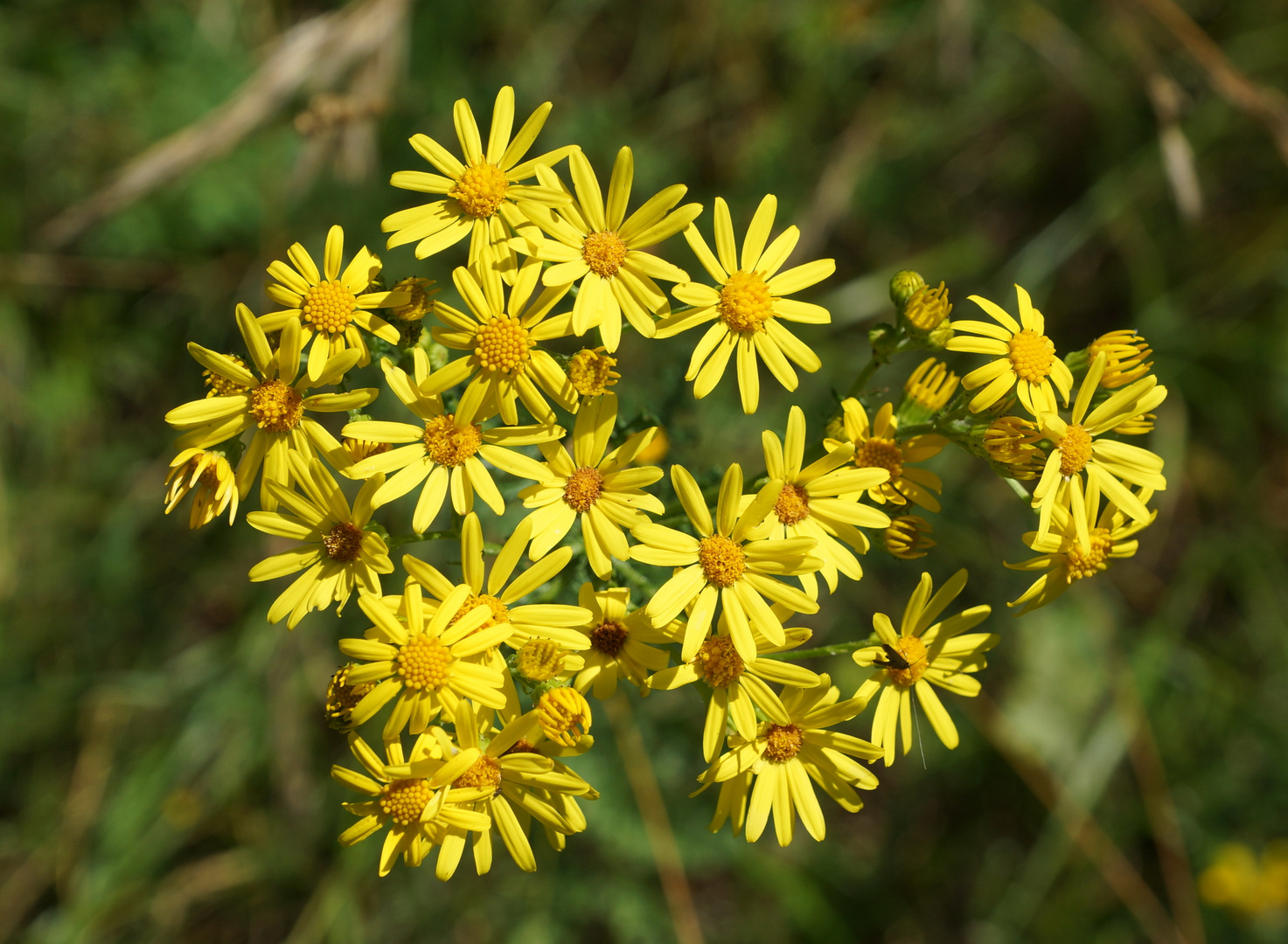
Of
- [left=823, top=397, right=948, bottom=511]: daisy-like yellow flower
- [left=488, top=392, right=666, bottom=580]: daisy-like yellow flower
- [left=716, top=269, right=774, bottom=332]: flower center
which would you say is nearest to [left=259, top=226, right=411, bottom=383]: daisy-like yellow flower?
[left=488, top=392, right=666, bottom=580]: daisy-like yellow flower

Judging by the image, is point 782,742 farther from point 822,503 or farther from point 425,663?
point 425,663

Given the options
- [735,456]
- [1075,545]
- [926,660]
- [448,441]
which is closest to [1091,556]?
[1075,545]

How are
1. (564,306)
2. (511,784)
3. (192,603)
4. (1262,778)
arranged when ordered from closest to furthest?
(511,784)
(564,306)
(1262,778)
(192,603)

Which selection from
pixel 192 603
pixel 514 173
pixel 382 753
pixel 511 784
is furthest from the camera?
pixel 192 603

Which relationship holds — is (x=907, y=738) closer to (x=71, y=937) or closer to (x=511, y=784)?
(x=511, y=784)

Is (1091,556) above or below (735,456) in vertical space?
below

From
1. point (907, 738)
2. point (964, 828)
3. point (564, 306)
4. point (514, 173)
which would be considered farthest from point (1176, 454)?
point (514, 173)
